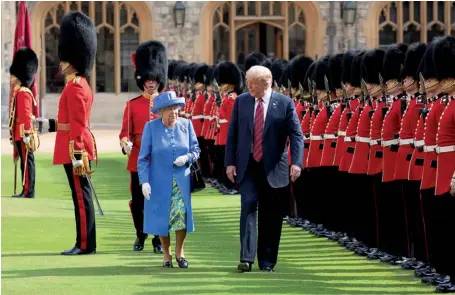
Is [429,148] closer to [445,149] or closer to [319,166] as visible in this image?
[445,149]

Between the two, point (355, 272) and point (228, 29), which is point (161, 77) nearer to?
point (355, 272)

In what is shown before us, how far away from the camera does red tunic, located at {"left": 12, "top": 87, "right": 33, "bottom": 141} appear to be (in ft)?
45.0

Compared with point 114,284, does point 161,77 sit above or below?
above

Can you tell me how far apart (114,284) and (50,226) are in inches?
141

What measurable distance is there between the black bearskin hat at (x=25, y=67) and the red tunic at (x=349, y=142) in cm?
A: 519

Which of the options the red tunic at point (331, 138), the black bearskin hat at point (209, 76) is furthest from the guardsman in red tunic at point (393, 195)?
the black bearskin hat at point (209, 76)

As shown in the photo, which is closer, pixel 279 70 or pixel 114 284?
pixel 114 284

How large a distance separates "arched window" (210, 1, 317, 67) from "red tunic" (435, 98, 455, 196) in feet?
65.6

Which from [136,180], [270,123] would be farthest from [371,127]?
[136,180]

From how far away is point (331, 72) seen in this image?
11.1 metres

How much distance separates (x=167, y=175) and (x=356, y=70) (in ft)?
7.36

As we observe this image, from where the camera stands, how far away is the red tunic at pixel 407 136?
8.65 metres

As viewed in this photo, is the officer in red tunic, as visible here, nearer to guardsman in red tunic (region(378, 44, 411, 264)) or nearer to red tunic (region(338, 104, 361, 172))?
guardsman in red tunic (region(378, 44, 411, 264))

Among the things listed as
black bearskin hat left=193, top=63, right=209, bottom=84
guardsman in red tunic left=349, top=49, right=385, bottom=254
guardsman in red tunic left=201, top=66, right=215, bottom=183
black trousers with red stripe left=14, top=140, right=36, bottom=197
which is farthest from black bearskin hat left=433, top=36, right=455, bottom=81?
black bearskin hat left=193, top=63, right=209, bottom=84
